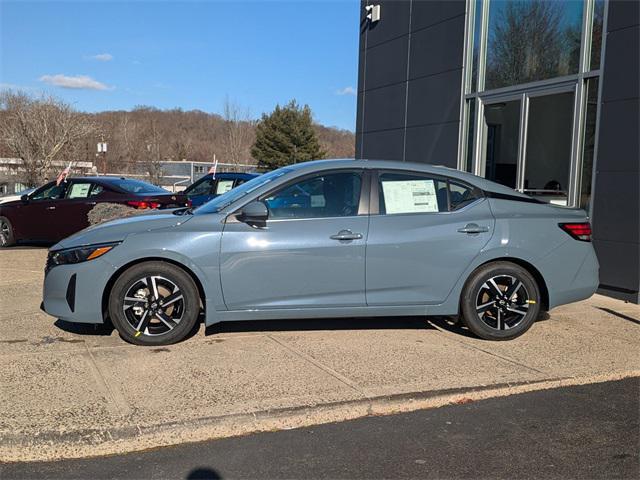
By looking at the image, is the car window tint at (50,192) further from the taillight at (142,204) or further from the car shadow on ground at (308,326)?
the car shadow on ground at (308,326)

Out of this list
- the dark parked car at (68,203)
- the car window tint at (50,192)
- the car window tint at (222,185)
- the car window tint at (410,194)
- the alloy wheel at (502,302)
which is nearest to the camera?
the car window tint at (410,194)

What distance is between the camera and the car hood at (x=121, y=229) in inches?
195

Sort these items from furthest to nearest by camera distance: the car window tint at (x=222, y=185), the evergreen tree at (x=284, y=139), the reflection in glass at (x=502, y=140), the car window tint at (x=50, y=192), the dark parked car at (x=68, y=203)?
the evergreen tree at (x=284, y=139) → the car window tint at (x=222, y=185) → the car window tint at (x=50, y=192) → the dark parked car at (x=68, y=203) → the reflection in glass at (x=502, y=140)

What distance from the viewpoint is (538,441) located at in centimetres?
359

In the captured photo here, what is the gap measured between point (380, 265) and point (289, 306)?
2.86 feet

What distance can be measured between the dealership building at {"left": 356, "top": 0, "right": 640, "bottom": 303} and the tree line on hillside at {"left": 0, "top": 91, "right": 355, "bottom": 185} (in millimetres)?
23841

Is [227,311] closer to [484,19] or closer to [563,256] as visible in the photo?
[563,256]

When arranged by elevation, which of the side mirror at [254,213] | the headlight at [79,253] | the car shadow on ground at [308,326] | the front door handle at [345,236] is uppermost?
the side mirror at [254,213]

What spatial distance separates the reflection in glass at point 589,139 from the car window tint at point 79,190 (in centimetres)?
858

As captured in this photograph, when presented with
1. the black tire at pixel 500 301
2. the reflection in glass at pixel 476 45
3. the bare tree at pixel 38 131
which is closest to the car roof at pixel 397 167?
the black tire at pixel 500 301

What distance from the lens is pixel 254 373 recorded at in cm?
445

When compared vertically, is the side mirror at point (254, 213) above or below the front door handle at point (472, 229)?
above

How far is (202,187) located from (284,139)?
144 ft

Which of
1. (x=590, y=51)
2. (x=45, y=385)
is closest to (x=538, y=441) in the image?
(x=45, y=385)
